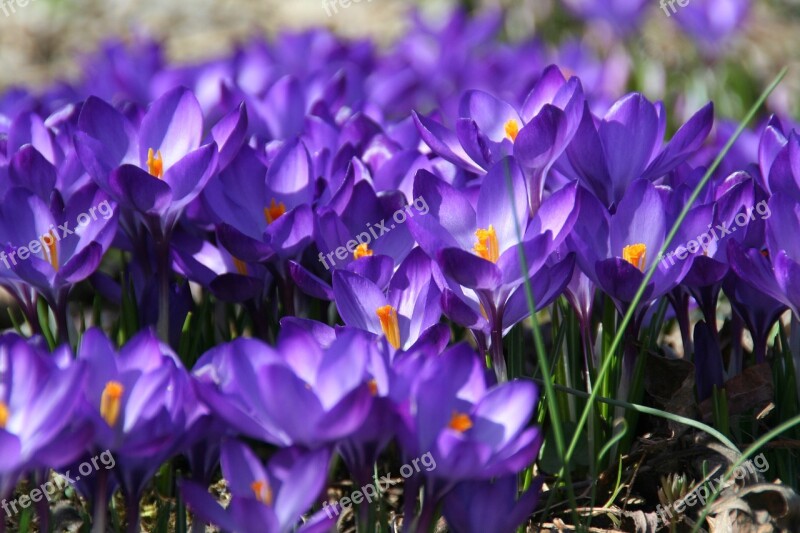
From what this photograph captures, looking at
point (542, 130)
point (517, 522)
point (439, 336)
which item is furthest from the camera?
point (542, 130)

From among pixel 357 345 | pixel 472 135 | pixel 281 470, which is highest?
pixel 472 135

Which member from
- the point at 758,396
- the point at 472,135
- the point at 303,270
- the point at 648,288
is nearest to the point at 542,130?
the point at 472,135

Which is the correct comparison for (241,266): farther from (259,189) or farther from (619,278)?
(619,278)

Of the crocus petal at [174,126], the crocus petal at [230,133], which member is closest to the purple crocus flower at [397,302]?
the crocus petal at [230,133]

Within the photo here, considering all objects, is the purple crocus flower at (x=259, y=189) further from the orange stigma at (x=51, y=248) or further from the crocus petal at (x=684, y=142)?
the crocus petal at (x=684, y=142)

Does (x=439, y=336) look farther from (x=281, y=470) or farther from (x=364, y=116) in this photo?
(x=364, y=116)

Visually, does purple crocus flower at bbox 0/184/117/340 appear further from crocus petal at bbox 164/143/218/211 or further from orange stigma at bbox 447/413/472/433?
orange stigma at bbox 447/413/472/433

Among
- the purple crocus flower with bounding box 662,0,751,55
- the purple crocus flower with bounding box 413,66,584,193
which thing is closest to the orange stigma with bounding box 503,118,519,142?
the purple crocus flower with bounding box 413,66,584,193
